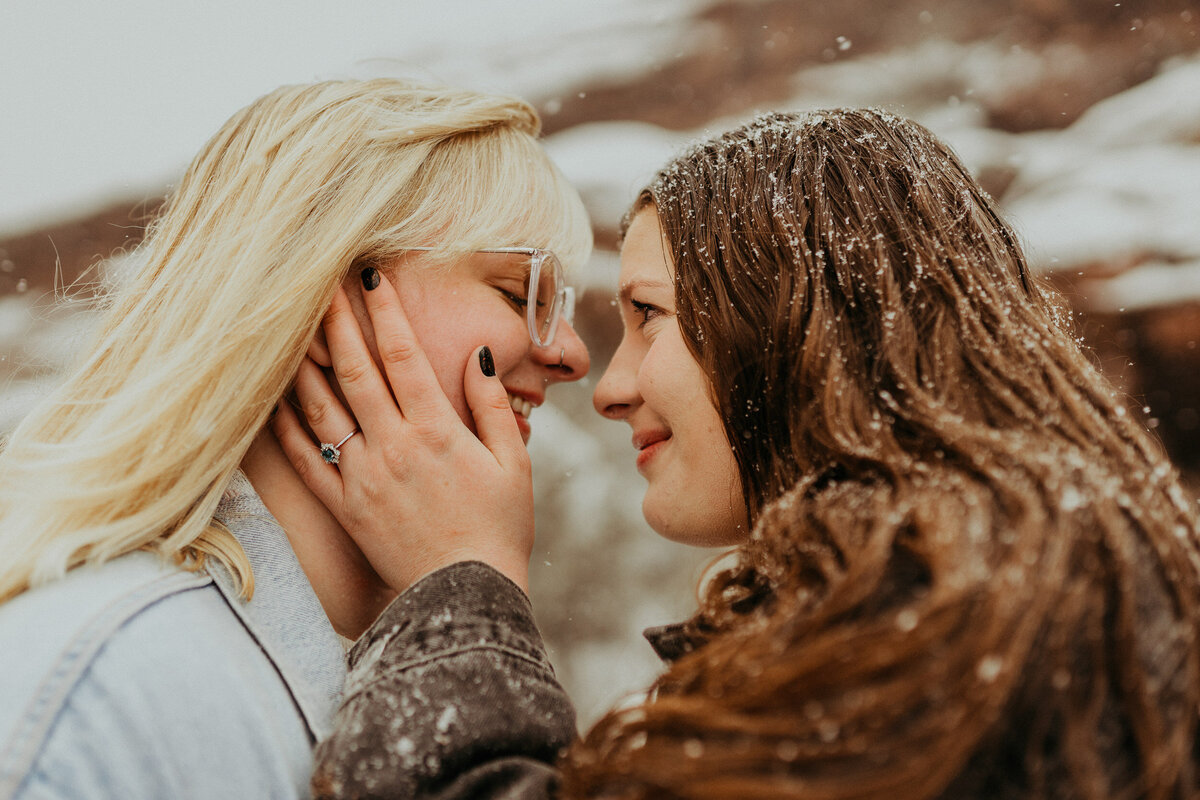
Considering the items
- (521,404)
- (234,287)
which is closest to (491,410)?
(521,404)

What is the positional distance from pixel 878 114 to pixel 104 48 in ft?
6.38

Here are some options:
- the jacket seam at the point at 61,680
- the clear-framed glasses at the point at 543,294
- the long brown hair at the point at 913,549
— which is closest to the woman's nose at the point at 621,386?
the clear-framed glasses at the point at 543,294

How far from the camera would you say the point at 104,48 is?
1966 millimetres

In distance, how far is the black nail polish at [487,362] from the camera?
134 centimetres

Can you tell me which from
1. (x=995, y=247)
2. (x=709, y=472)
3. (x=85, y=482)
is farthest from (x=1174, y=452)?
(x=85, y=482)

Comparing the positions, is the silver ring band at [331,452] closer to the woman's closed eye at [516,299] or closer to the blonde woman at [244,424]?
the blonde woman at [244,424]

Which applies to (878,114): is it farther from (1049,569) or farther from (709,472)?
(1049,569)

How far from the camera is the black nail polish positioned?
134 centimetres

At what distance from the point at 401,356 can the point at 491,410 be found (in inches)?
7.1

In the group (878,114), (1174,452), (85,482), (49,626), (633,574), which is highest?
(878,114)

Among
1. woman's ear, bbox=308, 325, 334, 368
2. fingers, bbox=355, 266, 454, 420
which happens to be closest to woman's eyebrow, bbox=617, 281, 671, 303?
fingers, bbox=355, 266, 454, 420

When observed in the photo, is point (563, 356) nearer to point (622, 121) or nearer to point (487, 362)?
point (487, 362)

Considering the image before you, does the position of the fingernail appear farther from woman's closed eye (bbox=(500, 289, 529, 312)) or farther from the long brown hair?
the long brown hair

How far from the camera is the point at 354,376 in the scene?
1.24 m
